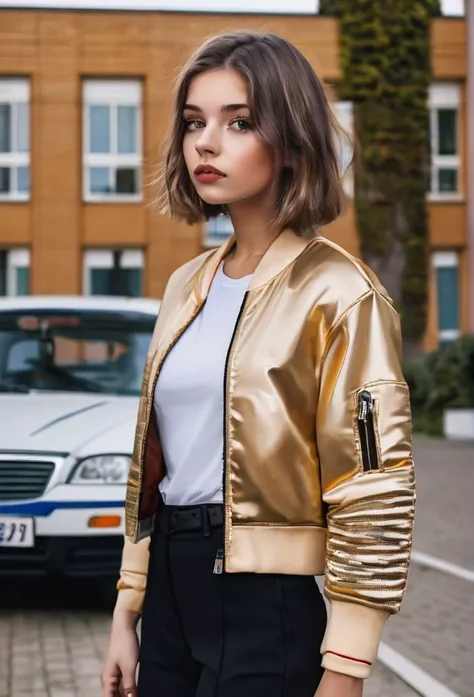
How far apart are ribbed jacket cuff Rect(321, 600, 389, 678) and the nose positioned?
76 cm

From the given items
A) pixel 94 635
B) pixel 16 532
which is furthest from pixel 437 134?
pixel 94 635

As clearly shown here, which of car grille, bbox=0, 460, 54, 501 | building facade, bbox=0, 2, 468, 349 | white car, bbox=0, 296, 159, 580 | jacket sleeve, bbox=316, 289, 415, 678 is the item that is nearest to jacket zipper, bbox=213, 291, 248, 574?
jacket sleeve, bbox=316, 289, 415, 678

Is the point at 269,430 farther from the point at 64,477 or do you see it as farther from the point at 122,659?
the point at 64,477

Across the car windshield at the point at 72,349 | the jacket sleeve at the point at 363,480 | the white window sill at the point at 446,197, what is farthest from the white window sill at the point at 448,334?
the jacket sleeve at the point at 363,480

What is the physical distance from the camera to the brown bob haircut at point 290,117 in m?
2.05

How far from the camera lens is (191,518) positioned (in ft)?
6.74

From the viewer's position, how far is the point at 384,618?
188 centimetres

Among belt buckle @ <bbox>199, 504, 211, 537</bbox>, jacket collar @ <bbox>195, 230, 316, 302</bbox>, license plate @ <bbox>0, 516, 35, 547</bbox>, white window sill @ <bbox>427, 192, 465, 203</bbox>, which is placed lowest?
license plate @ <bbox>0, 516, 35, 547</bbox>

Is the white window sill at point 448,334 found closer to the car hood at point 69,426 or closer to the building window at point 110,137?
the building window at point 110,137

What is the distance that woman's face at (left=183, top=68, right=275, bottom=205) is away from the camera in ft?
6.75

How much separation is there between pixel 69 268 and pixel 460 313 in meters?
9.87

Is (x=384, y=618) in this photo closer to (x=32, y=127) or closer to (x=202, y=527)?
(x=202, y=527)

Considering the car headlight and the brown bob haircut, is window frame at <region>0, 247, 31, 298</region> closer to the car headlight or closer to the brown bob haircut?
the car headlight

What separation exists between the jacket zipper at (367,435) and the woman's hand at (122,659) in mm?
598
